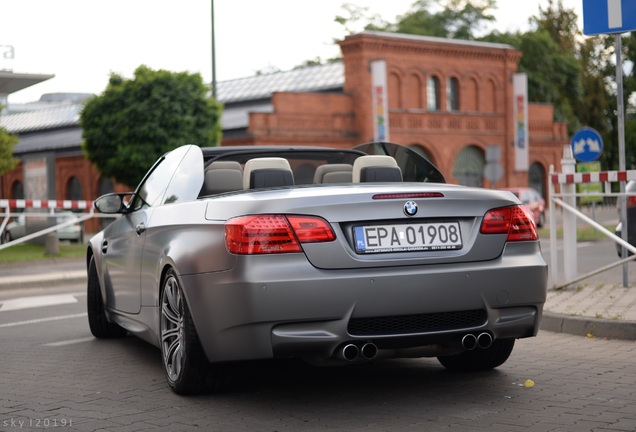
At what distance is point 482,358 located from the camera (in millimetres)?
6617

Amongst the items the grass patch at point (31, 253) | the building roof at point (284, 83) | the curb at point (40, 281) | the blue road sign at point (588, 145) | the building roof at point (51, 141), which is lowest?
the grass patch at point (31, 253)

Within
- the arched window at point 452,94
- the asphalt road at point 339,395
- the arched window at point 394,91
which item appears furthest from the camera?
the arched window at point 452,94

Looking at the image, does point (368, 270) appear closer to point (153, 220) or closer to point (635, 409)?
point (635, 409)

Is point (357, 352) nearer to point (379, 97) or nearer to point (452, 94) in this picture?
point (379, 97)

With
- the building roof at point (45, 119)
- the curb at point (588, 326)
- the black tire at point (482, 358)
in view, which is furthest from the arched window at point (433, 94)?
the black tire at point (482, 358)

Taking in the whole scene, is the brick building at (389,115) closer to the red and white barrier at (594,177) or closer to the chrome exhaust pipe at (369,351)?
the red and white barrier at (594,177)

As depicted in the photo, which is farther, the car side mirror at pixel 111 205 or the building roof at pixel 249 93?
the building roof at pixel 249 93

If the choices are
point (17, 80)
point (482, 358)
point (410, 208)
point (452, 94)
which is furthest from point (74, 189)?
point (410, 208)

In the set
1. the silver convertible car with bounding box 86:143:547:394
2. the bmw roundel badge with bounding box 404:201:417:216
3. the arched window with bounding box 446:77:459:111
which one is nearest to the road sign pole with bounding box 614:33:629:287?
the silver convertible car with bounding box 86:143:547:394

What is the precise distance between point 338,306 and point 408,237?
0.56 meters

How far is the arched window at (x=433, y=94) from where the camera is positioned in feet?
187

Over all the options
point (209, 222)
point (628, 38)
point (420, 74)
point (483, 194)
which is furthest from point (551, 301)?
point (628, 38)

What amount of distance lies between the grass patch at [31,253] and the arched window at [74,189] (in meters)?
24.1

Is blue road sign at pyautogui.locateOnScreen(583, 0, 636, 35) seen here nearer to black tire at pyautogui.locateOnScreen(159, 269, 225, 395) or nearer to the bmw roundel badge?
the bmw roundel badge
